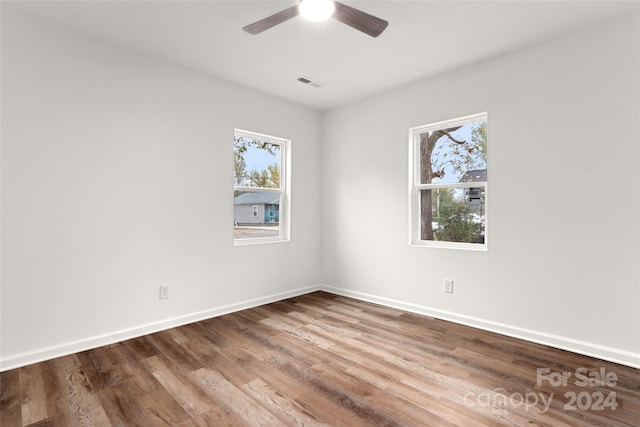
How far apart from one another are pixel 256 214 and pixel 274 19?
241 cm

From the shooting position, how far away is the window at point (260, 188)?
13.0ft

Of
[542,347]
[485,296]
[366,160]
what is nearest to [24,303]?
[366,160]

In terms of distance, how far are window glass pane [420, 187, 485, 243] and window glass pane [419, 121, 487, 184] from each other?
0.44 ft

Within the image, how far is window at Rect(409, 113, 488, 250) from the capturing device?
3395 mm

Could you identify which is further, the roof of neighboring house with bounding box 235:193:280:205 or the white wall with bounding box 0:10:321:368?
the roof of neighboring house with bounding box 235:193:280:205

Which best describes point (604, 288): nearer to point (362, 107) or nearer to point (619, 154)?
point (619, 154)

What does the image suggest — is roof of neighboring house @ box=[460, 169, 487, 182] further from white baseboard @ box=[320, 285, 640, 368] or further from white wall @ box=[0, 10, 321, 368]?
white wall @ box=[0, 10, 321, 368]

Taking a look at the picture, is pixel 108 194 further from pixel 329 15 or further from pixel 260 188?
pixel 329 15

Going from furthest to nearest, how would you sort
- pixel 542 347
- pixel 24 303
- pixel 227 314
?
pixel 227 314
pixel 542 347
pixel 24 303

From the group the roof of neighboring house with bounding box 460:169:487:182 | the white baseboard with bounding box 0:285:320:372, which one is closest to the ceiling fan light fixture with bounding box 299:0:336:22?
the roof of neighboring house with bounding box 460:169:487:182

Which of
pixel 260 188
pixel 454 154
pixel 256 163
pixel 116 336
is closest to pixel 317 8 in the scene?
pixel 454 154

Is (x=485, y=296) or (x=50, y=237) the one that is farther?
(x=485, y=296)

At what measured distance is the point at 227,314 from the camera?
12.1ft

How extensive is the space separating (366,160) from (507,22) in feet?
6.68
